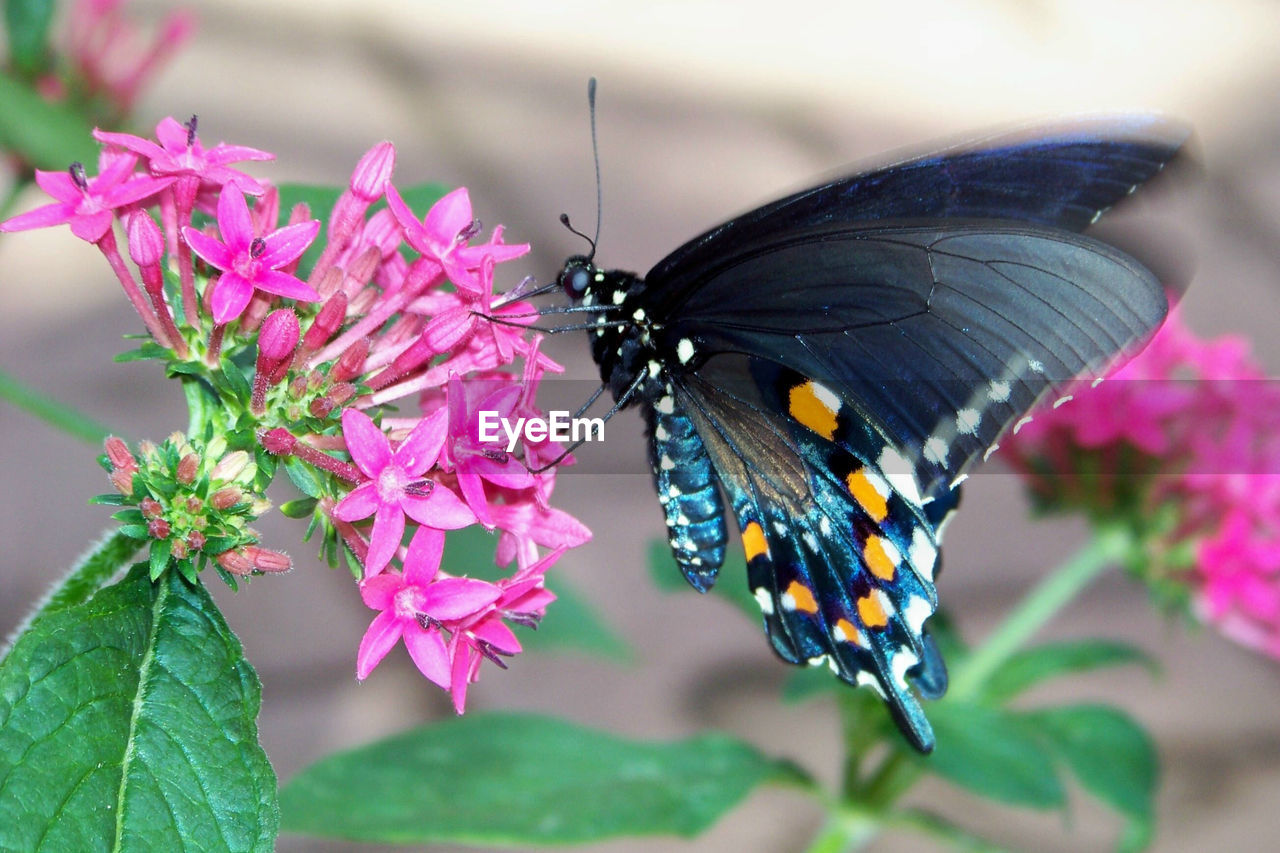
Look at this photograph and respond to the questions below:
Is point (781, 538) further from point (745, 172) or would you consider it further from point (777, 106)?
point (777, 106)

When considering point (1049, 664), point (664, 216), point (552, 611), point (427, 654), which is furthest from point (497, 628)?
point (664, 216)

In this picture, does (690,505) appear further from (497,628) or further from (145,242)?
(145,242)

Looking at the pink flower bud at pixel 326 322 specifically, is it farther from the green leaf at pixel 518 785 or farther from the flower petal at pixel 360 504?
the green leaf at pixel 518 785

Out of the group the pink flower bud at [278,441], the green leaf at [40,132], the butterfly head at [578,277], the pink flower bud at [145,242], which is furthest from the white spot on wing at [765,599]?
the green leaf at [40,132]

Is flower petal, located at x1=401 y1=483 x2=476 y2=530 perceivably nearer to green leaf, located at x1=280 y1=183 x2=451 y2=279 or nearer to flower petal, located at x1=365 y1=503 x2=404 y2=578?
flower petal, located at x1=365 y1=503 x2=404 y2=578

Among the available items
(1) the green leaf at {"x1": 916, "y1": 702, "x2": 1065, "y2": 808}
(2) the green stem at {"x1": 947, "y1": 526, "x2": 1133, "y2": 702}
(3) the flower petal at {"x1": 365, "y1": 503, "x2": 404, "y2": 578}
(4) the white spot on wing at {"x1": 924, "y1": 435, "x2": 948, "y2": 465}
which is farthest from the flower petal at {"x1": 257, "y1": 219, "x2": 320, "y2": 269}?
(2) the green stem at {"x1": 947, "y1": 526, "x2": 1133, "y2": 702}

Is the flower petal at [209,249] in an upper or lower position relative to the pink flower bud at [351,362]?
upper
